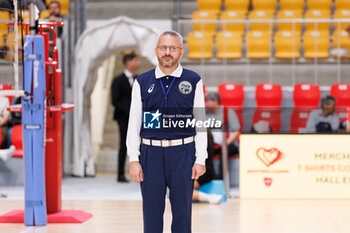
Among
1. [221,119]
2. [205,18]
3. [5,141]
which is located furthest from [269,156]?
[205,18]

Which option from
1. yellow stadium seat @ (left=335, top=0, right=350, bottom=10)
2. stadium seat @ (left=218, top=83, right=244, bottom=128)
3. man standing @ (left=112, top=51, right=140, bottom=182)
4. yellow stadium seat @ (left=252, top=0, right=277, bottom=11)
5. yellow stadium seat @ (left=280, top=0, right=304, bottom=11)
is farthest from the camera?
yellow stadium seat @ (left=252, top=0, right=277, bottom=11)

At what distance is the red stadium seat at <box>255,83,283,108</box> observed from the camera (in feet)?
33.7

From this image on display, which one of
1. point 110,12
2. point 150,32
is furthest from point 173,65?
point 110,12

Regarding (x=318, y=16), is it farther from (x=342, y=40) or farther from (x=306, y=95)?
(x=306, y=95)

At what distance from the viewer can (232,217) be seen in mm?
6680

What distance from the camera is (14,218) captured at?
6348 mm

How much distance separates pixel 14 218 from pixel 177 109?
9.72ft

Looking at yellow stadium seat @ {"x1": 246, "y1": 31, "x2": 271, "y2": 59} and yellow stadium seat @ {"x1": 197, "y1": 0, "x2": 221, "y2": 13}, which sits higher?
yellow stadium seat @ {"x1": 197, "y1": 0, "x2": 221, "y2": 13}

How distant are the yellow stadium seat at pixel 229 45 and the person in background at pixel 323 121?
12.6 feet

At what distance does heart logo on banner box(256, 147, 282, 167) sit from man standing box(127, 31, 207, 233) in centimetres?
377

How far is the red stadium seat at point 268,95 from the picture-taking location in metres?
10.3

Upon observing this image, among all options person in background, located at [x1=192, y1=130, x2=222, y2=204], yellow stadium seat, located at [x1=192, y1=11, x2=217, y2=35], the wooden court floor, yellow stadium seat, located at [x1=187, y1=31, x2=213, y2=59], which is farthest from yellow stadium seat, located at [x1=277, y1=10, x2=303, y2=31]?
the wooden court floor

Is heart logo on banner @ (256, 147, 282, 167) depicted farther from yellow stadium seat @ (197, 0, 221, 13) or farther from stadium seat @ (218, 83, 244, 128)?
yellow stadium seat @ (197, 0, 221, 13)

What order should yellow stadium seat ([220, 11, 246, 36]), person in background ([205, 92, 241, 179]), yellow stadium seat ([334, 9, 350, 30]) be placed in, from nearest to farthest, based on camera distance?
person in background ([205, 92, 241, 179]), yellow stadium seat ([334, 9, 350, 30]), yellow stadium seat ([220, 11, 246, 36])
